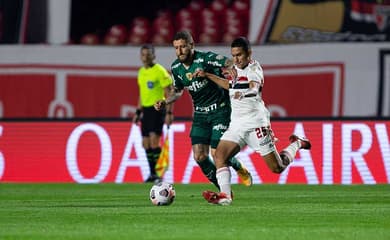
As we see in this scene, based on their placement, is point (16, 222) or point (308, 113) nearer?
point (16, 222)

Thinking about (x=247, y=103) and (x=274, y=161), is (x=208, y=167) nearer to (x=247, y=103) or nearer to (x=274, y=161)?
(x=274, y=161)

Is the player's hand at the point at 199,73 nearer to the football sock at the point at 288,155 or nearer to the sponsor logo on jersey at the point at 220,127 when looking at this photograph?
the sponsor logo on jersey at the point at 220,127

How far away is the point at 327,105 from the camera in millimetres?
20172

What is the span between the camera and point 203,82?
40.6ft

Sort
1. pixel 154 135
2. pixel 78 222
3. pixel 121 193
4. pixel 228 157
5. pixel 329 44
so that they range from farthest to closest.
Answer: pixel 329 44
pixel 154 135
pixel 121 193
pixel 228 157
pixel 78 222

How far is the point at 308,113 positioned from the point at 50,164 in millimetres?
4736

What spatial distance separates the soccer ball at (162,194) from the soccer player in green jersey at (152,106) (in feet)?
16.8

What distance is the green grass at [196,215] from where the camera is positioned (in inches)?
347

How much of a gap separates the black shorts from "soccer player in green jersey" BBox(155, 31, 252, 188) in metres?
4.15

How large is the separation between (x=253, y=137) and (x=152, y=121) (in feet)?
17.9

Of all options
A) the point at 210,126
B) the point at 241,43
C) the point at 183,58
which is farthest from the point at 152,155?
the point at 241,43

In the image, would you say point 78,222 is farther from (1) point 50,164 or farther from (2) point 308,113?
(2) point 308,113

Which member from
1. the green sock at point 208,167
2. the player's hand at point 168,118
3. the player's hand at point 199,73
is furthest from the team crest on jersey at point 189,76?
the player's hand at point 168,118

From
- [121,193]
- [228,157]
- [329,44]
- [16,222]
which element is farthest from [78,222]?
[329,44]
